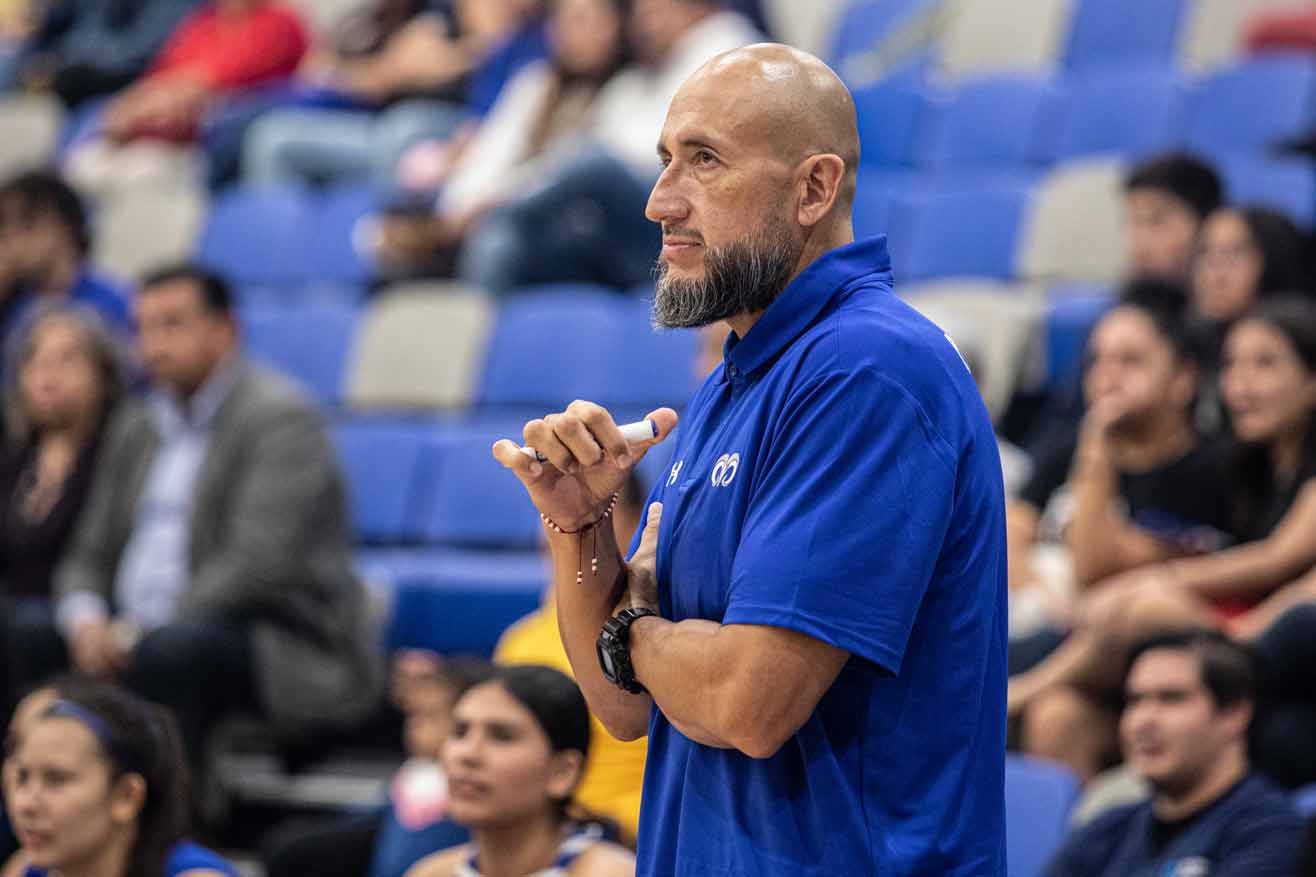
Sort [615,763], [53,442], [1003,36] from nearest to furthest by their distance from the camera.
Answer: [615,763] < [53,442] < [1003,36]

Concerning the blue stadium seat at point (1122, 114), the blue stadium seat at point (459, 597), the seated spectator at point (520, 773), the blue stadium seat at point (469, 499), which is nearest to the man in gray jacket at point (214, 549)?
the blue stadium seat at point (459, 597)

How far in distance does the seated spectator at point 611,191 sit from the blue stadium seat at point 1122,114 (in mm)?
1068

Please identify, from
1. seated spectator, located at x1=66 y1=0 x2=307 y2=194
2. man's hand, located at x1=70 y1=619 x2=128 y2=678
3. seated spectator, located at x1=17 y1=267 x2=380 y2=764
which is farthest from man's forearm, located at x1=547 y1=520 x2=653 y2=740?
seated spectator, located at x1=66 y1=0 x2=307 y2=194

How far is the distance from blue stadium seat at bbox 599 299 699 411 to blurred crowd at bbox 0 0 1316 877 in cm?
42

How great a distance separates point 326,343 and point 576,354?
3.15 feet

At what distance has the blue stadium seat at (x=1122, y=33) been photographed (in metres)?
6.58

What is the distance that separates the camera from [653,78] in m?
6.04

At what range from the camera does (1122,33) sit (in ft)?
21.9

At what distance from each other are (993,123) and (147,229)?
117 inches

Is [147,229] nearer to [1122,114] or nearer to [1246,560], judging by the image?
[1122,114]

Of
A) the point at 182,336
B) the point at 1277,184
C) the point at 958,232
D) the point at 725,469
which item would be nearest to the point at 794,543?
the point at 725,469

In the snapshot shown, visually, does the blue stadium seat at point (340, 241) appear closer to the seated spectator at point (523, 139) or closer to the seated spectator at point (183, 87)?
the seated spectator at point (523, 139)

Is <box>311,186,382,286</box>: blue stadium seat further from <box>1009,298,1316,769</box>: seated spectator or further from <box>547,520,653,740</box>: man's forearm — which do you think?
<box>547,520,653,740</box>: man's forearm

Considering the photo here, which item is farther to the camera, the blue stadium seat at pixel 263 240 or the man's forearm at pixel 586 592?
the blue stadium seat at pixel 263 240
